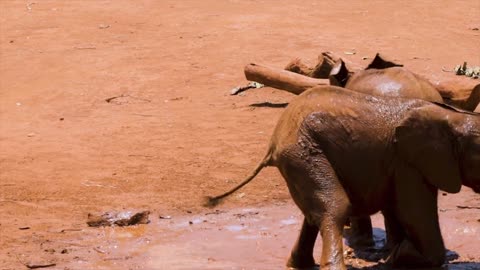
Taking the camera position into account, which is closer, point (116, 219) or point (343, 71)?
point (343, 71)

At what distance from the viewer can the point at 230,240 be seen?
8.44 meters

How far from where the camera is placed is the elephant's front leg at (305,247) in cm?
753

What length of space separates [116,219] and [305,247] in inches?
73.7

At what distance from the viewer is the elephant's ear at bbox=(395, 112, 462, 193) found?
23.3 ft

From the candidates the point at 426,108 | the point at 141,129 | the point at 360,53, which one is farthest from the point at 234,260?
the point at 360,53

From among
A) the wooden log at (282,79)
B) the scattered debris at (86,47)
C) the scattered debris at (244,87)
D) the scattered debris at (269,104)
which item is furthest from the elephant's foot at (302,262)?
the scattered debris at (86,47)

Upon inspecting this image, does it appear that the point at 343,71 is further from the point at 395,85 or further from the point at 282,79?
the point at 282,79

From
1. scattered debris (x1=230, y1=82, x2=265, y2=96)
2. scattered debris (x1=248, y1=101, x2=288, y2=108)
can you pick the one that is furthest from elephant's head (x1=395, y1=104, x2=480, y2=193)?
scattered debris (x1=230, y1=82, x2=265, y2=96)

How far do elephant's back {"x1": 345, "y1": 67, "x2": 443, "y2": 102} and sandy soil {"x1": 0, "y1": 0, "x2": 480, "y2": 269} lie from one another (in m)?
1.16

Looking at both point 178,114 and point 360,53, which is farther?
point 360,53

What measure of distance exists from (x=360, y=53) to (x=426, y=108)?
25.2 feet

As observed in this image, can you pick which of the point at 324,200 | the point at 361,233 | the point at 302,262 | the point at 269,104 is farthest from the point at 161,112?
the point at 324,200

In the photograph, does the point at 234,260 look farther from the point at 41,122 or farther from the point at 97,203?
the point at 41,122

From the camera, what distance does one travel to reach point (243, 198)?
9.59 meters
